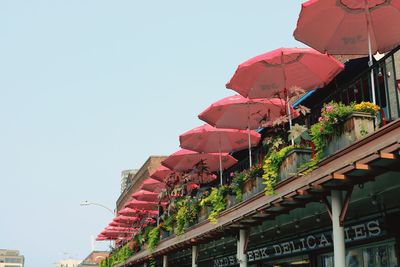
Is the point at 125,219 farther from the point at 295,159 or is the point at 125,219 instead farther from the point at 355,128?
the point at 355,128

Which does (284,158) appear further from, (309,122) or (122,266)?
(122,266)

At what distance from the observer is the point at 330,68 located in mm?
13086

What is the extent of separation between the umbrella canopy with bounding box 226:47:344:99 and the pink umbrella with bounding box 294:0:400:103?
0.91 metres

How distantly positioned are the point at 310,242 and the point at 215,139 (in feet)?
16.3

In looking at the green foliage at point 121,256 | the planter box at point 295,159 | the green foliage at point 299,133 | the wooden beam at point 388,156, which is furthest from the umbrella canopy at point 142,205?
the wooden beam at point 388,156

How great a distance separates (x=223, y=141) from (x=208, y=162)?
195 centimetres

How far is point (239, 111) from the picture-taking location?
52.1 feet

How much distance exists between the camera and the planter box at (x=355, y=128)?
8.73 metres

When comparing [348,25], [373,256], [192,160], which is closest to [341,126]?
[348,25]

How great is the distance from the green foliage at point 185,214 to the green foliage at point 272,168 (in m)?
6.51

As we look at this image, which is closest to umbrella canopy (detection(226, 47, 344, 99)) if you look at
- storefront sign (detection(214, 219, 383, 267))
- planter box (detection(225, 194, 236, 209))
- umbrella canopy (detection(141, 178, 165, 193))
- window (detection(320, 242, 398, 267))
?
planter box (detection(225, 194, 236, 209))

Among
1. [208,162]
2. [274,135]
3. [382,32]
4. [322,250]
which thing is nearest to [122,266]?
[208,162]

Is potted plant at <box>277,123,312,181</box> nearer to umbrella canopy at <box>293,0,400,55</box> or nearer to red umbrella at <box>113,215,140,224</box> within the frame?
umbrella canopy at <box>293,0,400,55</box>

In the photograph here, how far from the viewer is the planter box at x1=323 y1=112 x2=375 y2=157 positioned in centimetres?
873
